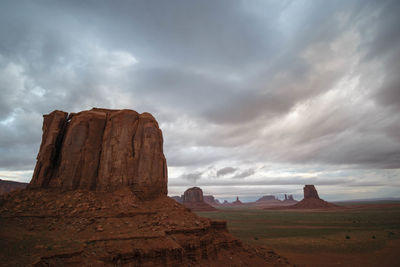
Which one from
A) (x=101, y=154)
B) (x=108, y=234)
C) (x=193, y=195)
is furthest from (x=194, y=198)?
(x=108, y=234)

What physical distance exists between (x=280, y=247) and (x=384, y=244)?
62.7 ft

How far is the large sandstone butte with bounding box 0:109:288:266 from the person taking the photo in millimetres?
15430

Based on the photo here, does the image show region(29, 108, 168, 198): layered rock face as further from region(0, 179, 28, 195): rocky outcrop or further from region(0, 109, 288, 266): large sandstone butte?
region(0, 179, 28, 195): rocky outcrop

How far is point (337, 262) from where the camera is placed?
29.8m

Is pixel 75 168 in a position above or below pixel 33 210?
above

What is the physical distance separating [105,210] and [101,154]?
23.0 ft

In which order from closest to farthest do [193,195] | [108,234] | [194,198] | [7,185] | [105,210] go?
[108,234] < [105,210] < [7,185] < [194,198] < [193,195]

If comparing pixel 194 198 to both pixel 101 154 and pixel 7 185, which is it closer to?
pixel 7 185

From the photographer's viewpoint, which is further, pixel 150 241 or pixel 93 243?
pixel 150 241

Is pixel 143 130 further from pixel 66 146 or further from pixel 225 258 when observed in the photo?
pixel 225 258

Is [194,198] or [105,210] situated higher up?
[194,198]

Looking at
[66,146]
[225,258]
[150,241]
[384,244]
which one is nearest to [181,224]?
[150,241]

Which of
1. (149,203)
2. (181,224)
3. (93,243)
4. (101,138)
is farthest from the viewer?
(101,138)

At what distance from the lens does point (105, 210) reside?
20.4 meters
